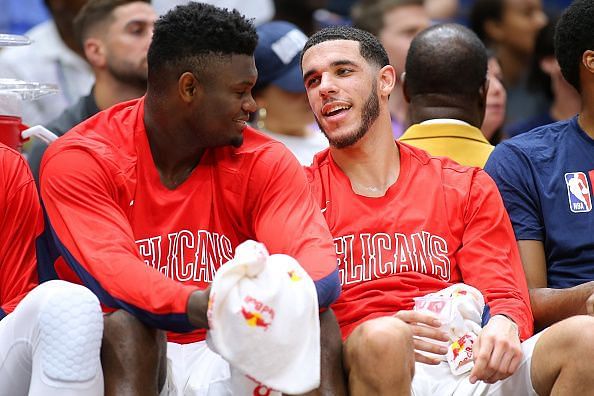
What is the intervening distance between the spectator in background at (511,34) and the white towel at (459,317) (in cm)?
419

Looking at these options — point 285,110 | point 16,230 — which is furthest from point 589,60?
point 16,230

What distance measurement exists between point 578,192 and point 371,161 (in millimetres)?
729

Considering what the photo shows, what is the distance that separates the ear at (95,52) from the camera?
236 inches

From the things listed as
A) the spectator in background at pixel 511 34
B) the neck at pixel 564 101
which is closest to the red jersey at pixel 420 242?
the neck at pixel 564 101

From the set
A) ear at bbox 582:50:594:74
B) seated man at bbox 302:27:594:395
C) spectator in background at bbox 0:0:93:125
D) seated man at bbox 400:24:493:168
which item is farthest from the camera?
spectator in background at bbox 0:0:93:125

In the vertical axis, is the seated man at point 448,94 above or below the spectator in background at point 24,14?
above

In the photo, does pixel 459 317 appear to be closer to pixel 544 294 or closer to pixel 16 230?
pixel 544 294

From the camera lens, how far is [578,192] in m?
4.23

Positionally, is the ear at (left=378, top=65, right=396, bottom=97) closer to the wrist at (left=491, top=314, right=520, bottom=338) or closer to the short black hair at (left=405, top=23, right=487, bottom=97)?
the short black hair at (left=405, top=23, right=487, bottom=97)

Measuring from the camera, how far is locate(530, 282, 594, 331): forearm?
3966 mm

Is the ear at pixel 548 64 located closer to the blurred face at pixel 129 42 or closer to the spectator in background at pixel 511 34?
the spectator in background at pixel 511 34

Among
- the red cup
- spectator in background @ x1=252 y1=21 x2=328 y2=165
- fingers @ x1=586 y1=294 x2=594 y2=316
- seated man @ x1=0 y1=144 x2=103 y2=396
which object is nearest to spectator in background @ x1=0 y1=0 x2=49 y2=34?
spectator in background @ x1=252 y1=21 x2=328 y2=165

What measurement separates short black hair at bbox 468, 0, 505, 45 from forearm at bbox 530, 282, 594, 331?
4.05 m

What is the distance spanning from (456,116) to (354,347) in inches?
68.0
